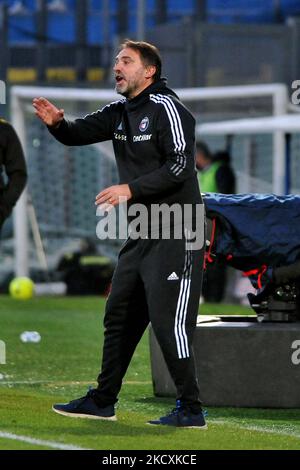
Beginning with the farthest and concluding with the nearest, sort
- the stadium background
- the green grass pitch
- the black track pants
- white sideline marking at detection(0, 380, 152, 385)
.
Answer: the stadium background < white sideline marking at detection(0, 380, 152, 385) < the black track pants < the green grass pitch

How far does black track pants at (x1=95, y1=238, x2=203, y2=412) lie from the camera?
24.9 feet

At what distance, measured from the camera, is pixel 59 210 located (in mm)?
21672

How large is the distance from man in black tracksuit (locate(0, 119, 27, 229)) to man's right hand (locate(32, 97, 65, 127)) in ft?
9.35

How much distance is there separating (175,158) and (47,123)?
0.81 meters

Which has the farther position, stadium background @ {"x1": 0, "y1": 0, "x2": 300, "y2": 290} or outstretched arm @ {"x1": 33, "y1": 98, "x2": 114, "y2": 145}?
stadium background @ {"x1": 0, "y1": 0, "x2": 300, "y2": 290}

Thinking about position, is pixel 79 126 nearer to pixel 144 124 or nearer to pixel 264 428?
pixel 144 124

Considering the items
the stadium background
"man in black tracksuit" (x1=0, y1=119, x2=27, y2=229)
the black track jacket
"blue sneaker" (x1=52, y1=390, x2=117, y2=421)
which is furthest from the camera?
the stadium background

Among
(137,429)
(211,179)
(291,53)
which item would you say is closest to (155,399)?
(137,429)

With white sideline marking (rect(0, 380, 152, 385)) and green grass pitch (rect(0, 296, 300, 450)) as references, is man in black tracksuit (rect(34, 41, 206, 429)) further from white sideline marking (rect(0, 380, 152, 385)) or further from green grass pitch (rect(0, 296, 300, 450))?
white sideline marking (rect(0, 380, 152, 385))

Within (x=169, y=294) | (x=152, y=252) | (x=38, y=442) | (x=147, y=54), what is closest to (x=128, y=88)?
(x=147, y=54)

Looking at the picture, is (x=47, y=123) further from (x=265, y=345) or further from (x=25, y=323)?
(x=25, y=323)

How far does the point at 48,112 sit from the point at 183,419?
70.3 inches

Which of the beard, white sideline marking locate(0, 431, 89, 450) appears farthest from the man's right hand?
white sideline marking locate(0, 431, 89, 450)

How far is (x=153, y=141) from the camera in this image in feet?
24.8
